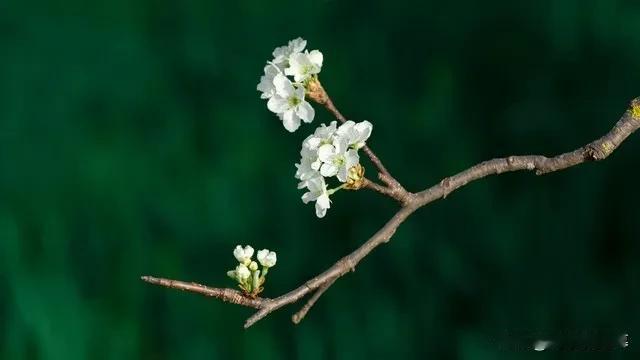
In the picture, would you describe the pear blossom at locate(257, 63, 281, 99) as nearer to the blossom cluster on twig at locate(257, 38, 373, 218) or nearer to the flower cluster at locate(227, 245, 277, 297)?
the blossom cluster on twig at locate(257, 38, 373, 218)

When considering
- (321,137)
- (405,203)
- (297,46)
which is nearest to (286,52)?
(297,46)

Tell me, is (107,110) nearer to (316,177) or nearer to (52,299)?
(52,299)

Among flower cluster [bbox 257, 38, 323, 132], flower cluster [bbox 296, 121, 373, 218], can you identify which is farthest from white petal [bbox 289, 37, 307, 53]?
flower cluster [bbox 296, 121, 373, 218]

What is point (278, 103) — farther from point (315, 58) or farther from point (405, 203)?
point (405, 203)

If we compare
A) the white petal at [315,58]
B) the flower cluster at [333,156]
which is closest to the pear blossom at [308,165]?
the flower cluster at [333,156]

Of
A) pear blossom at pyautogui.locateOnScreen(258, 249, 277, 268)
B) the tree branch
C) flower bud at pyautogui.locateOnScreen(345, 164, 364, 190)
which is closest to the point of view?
the tree branch

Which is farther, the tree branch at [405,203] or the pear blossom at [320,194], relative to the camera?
the pear blossom at [320,194]

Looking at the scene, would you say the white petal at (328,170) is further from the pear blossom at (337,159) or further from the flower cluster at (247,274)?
the flower cluster at (247,274)

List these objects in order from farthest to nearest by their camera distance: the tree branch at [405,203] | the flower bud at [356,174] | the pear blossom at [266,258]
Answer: the pear blossom at [266,258], the flower bud at [356,174], the tree branch at [405,203]
